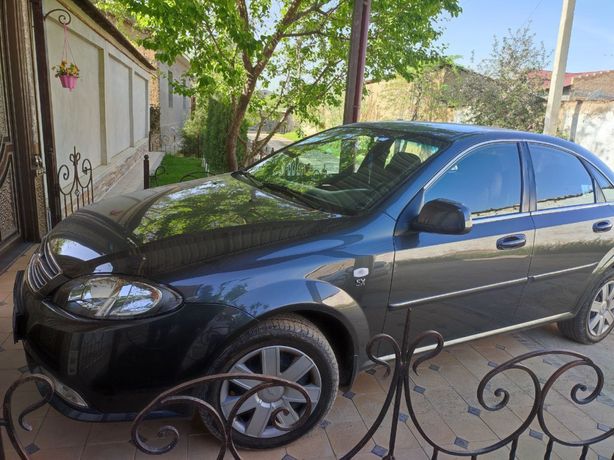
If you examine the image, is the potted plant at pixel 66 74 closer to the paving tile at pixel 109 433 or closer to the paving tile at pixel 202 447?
the paving tile at pixel 109 433

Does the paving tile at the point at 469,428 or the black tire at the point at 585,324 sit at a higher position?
Result: the black tire at the point at 585,324

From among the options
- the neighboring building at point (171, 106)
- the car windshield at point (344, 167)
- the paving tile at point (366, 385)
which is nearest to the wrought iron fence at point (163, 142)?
the neighboring building at point (171, 106)

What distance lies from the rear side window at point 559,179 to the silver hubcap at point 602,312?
0.79 meters

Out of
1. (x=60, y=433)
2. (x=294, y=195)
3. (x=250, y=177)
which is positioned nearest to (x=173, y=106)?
(x=250, y=177)

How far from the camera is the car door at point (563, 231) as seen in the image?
10.6 ft

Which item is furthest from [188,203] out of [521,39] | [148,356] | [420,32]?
[521,39]

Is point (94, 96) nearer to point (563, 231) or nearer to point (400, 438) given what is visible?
point (563, 231)

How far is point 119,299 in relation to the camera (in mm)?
2088

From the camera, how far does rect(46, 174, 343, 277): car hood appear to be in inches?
88.3

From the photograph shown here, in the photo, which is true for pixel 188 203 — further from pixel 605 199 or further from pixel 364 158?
pixel 605 199

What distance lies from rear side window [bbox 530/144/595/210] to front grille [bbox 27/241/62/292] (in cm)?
288

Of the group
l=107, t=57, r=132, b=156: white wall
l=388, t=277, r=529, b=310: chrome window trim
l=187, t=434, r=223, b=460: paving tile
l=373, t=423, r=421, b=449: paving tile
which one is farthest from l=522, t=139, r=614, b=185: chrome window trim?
l=107, t=57, r=132, b=156: white wall

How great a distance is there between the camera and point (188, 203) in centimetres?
294

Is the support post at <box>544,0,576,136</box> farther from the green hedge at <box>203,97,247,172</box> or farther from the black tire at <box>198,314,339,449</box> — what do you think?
the black tire at <box>198,314,339,449</box>
